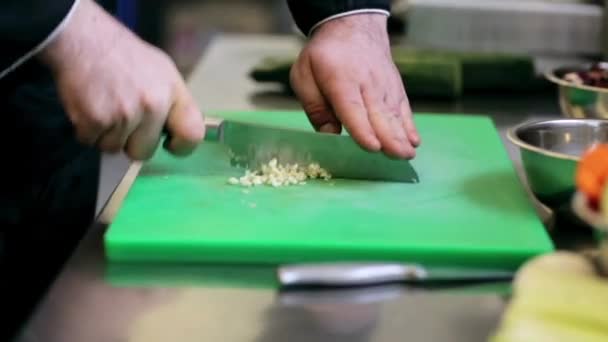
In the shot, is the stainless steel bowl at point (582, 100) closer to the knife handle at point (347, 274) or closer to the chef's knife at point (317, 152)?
the chef's knife at point (317, 152)

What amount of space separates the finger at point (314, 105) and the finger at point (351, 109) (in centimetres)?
1

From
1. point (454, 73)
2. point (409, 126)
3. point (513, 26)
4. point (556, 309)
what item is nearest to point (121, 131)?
point (409, 126)

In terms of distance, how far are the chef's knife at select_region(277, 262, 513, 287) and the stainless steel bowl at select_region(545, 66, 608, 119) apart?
30 cm

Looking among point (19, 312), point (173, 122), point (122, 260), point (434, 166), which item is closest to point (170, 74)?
point (173, 122)

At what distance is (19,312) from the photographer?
3.06 ft

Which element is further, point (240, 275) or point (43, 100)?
point (43, 100)

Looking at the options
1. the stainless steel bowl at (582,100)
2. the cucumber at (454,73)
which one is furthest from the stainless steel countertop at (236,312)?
the cucumber at (454,73)

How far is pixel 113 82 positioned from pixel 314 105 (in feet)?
0.82

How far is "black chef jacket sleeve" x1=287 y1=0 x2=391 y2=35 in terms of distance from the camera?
917 mm

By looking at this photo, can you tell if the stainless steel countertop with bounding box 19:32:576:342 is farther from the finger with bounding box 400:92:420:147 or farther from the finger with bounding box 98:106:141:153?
the finger with bounding box 400:92:420:147

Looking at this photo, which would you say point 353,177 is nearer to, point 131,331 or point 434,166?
point 434,166

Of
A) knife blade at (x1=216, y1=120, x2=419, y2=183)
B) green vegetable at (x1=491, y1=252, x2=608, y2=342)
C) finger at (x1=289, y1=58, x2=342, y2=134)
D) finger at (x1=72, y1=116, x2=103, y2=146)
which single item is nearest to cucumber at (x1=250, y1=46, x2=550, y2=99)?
finger at (x1=289, y1=58, x2=342, y2=134)

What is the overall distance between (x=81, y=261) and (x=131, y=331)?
4.5 inches

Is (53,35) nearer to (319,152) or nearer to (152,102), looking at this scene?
(152,102)
